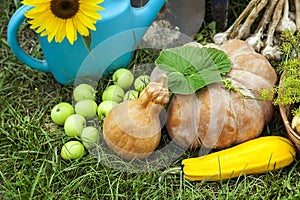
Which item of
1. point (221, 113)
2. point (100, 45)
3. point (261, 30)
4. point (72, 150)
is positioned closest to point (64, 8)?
point (100, 45)

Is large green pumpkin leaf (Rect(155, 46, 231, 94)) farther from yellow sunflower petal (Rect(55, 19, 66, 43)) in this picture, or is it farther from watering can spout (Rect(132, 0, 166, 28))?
yellow sunflower petal (Rect(55, 19, 66, 43))

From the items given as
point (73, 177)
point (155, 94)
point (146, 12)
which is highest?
point (146, 12)

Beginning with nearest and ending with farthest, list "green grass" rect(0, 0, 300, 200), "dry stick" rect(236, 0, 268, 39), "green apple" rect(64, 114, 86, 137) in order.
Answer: "green grass" rect(0, 0, 300, 200) → "green apple" rect(64, 114, 86, 137) → "dry stick" rect(236, 0, 268, 39)

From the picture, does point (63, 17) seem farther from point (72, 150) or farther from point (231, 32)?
point (231, 32)

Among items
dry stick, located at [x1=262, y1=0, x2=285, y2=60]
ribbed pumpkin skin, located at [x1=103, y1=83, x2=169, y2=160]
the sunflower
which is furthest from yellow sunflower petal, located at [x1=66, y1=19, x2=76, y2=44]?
dry stick, located at [x1=262, y1=0, x2=285, y2=60]

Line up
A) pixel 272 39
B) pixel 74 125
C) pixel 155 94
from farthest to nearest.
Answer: pixel 272 39
pixel 74 125
pixel 155 94

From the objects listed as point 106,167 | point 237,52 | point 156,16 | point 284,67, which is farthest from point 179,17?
point 106,167
